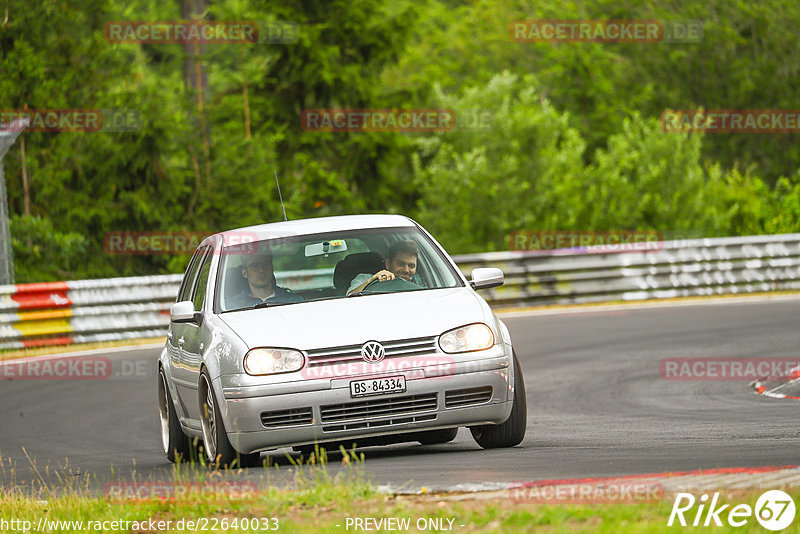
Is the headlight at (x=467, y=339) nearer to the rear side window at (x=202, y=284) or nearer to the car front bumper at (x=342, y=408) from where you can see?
the car front bumper at (x=342, y=408)

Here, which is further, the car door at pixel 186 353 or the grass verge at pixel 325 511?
the car door at pixel 186 353

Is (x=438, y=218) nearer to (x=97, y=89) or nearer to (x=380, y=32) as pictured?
(x=380, y=32)

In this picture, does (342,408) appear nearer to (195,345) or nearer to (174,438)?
(195,345)

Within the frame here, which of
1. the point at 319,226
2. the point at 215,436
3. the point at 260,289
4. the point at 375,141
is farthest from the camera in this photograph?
the point at 375,141

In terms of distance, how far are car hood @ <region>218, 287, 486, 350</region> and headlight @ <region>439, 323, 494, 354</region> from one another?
0.04 metres

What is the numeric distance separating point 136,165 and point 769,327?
16.2m

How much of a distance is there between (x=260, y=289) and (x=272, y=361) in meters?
1.14

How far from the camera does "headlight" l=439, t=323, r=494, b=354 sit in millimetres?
8141

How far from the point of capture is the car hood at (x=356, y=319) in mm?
8047

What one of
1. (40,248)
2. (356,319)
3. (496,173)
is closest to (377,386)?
(356,319)

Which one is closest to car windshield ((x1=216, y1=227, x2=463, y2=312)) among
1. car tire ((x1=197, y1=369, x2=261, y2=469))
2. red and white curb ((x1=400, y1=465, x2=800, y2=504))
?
car tire ((x1=197, y1=369, x2=261, y2=469))

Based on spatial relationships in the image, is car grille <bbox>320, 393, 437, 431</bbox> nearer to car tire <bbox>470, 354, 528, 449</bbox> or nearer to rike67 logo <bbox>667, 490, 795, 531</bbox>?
car tire <bbox>470, 354, 528, 449</bbox>

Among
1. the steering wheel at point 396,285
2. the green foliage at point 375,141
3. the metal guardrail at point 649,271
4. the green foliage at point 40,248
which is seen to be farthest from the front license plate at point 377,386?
the green foliage at point 40,248

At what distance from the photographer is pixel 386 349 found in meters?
8.02
